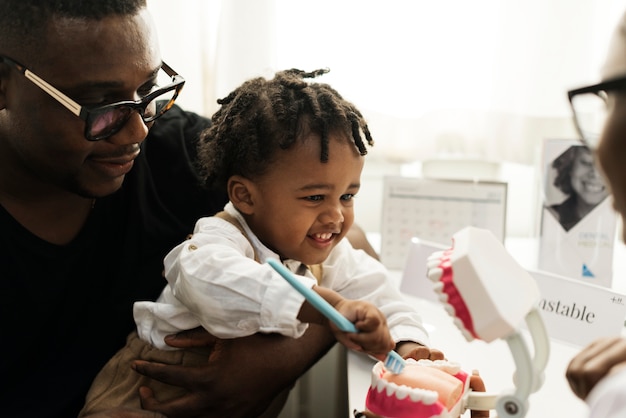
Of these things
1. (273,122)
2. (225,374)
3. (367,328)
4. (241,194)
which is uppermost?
(273,122)

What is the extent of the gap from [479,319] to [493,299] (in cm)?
2

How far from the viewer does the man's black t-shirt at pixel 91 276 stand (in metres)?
1.05

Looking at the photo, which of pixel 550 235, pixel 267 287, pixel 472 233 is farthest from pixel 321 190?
pixel 550 235

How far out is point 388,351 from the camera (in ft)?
2.52

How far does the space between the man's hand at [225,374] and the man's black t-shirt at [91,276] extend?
17cm

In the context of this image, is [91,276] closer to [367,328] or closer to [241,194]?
[241,194]

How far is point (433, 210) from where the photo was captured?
149 centimetres

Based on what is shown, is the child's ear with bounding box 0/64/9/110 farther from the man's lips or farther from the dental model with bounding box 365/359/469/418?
the dental model with bounding box 365/359/469/418

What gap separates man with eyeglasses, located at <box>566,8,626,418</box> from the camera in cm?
52

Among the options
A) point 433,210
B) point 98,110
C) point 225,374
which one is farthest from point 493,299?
point 433,210

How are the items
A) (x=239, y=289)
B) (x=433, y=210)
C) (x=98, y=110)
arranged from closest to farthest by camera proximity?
1. (x=239, y=289)
2. (x=98, y=110)
3. (x=433, y=210)

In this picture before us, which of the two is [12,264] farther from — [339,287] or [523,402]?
[523,402]

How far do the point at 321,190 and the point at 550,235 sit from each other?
2.01 ft

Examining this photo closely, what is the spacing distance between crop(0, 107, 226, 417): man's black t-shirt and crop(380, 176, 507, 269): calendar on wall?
44cm
